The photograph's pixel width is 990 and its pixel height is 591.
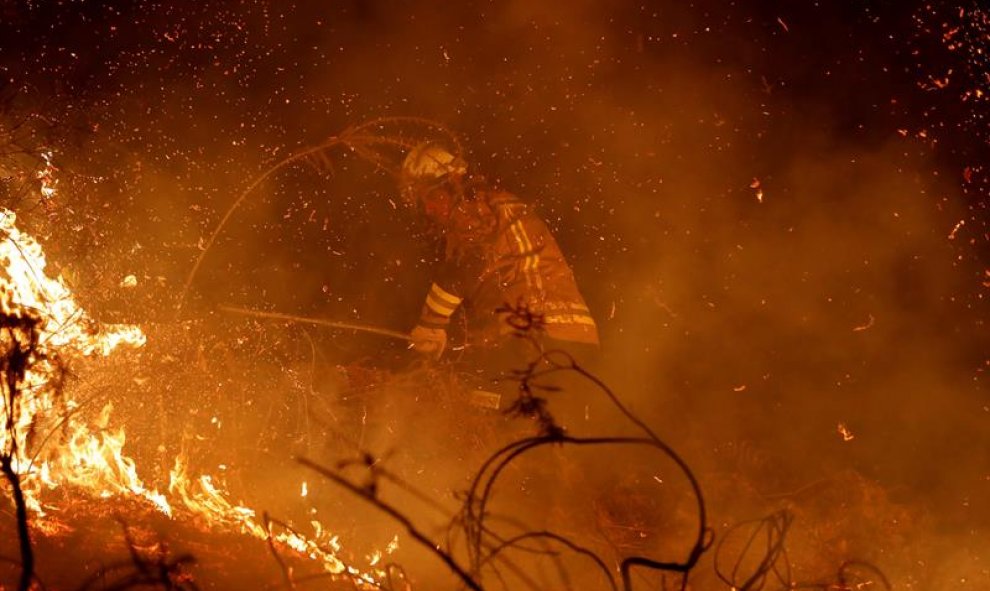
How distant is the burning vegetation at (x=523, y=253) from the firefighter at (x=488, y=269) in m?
0.03

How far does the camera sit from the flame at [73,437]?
11.2 ft

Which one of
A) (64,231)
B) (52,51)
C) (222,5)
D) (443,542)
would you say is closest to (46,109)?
(52,51)

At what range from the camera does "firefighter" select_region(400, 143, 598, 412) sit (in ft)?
13.8

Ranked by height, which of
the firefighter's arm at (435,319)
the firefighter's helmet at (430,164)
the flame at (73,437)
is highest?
the firefighter's helmet at (430,164)

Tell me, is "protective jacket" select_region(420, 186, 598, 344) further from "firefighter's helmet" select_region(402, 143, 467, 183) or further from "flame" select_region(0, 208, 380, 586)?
"flame" select_region(0, 208, 380, 586)

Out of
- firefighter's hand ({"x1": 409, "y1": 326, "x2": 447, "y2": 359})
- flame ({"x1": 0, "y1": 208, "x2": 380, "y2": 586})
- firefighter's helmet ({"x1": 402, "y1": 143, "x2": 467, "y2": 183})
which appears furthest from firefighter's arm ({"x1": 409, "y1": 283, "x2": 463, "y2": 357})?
flame ({"x1": 0, "y1": 208, "x2": 380, "y2": 586})

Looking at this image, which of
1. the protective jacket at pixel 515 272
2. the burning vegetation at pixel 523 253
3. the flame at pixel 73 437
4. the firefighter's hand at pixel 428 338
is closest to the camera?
the flame at pixel 73 437

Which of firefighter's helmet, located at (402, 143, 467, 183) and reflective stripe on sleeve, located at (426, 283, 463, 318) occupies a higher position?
Result: firefighter's helmet, located at (402, 143, 467, 183)

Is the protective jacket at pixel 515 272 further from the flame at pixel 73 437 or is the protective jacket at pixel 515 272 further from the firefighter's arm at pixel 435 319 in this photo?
the flame at pixel 73 437

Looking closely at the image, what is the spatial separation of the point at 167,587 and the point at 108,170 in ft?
11.4

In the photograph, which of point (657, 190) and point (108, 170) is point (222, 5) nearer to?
point (108, 170)

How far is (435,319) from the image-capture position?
14.0 ft

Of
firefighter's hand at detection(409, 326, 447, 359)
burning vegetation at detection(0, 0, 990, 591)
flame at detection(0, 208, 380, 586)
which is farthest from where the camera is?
burning vegetation at detection(0, 0, 990, 591)

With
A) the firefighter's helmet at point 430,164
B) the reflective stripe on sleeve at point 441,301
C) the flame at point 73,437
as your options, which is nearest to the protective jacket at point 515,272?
the reflective stripe on sleeve at point 441,301
